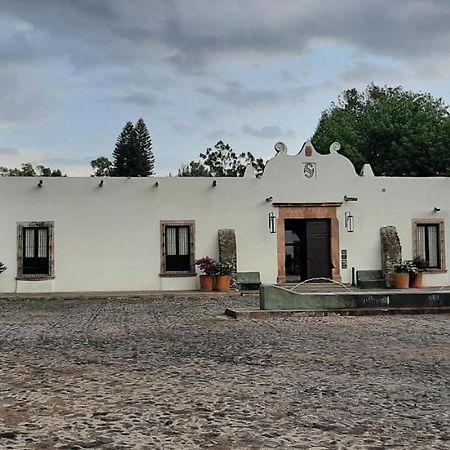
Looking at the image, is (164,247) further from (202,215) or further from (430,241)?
(430,241)

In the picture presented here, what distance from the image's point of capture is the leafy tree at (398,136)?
1294 inches

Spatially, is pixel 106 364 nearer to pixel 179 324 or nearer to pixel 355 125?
pixel 179 324

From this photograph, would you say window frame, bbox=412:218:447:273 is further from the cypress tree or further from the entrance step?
the cypress tree

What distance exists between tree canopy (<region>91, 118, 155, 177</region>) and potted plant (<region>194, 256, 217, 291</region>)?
30.3 m

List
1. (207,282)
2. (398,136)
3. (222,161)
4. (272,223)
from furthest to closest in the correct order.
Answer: (222,161), (398,136), (272,223), (207,282)

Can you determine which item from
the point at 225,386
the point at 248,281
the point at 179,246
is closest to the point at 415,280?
the point at 248,281

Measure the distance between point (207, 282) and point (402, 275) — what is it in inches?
219

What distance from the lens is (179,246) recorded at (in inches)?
773

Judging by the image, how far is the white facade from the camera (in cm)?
1912

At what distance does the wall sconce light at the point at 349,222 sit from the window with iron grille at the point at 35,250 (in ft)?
28.1

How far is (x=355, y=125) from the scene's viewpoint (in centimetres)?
3869

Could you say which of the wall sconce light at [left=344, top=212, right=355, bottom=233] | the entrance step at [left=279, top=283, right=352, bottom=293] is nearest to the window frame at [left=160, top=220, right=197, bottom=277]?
the entrance step at [left=279, top=283, right=352, bottom=293]

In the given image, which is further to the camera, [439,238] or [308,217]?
[439,238]

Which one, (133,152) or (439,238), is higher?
(133,152)
